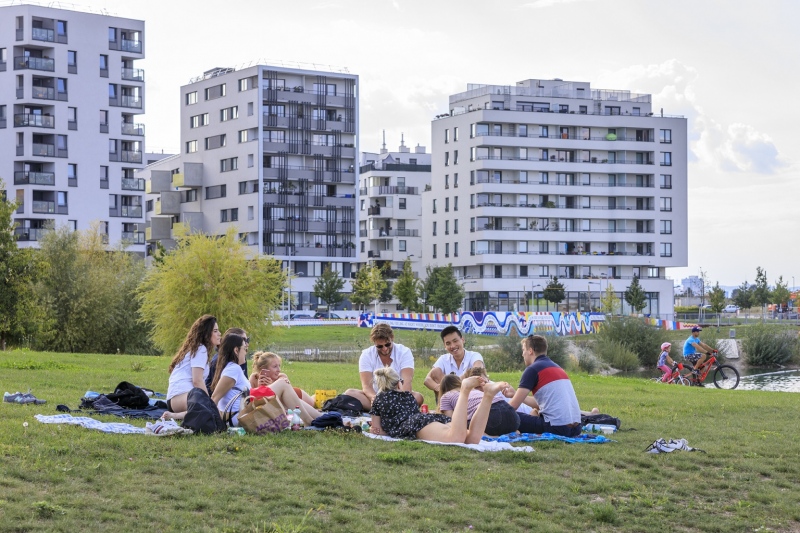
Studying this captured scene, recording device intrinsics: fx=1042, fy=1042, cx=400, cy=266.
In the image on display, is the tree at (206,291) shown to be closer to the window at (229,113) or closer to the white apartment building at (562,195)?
the window at (229,113)

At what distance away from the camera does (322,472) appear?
10695 millimetres

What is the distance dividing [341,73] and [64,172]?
98.5ft

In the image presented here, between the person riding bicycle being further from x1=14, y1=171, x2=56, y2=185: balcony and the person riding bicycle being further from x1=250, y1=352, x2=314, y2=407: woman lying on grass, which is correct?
x1=14, y1=171, x2=56, y2=185: balcony

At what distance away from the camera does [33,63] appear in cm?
9256

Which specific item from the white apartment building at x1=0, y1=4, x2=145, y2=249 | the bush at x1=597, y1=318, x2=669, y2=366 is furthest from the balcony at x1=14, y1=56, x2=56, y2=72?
the bush at x1=597, y1=318, x2=669, y2=366

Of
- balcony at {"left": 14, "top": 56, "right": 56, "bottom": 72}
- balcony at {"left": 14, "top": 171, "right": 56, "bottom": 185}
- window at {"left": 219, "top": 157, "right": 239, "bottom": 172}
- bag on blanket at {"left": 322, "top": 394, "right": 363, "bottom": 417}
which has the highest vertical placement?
balcony at {"left": 14, "top": 56, "right": 56, "bottom": 72}

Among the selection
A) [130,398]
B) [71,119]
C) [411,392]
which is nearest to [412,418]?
[411,392]

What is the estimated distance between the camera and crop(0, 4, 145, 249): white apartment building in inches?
3637

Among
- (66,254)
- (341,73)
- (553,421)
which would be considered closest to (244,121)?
(341,73)

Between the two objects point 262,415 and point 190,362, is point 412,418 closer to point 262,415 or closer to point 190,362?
point 262,415

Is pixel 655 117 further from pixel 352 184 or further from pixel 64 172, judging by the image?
pixel 64 172

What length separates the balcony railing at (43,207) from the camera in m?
93.1

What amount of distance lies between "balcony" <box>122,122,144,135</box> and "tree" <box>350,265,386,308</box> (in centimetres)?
2675

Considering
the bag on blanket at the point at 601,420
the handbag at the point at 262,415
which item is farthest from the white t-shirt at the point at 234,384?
the bag on blanket at the point at 601,420
